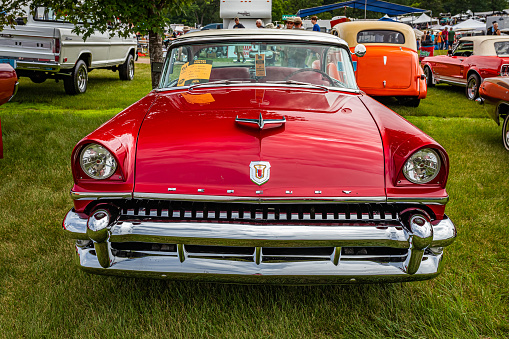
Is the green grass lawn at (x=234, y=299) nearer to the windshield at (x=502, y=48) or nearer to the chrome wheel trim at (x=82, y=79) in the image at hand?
the chrome wheel trim at (x=82, y=79)

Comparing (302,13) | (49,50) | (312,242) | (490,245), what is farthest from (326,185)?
(302,13)

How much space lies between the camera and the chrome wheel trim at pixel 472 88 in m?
10.2

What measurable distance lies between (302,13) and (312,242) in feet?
82.8

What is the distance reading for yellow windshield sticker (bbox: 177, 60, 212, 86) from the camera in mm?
3498

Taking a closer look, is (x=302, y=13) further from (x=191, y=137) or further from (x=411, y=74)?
(x=191, y=137)

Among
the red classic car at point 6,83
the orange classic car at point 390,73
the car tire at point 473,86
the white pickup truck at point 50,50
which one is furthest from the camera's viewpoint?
the car tire at point 473,86

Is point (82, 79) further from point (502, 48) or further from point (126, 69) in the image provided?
point (502, 48)

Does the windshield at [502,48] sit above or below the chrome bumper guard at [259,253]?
above

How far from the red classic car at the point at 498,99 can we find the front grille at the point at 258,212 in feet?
15.1

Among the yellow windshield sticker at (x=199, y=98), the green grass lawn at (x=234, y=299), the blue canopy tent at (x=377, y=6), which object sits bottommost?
the green grass lawn at (x=234, y=299)

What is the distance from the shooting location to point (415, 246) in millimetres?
2262

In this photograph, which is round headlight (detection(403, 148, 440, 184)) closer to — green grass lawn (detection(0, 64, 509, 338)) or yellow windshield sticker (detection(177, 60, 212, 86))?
green grass lawn (detection(0, 64, 509, 338))

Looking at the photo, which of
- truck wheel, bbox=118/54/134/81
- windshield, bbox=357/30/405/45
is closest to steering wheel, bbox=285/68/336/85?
windshield, bbox=357/30/405/45

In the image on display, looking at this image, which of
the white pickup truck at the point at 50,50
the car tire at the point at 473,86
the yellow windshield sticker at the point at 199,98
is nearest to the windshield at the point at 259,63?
the yellow windshield sticker at the point at 199,98
